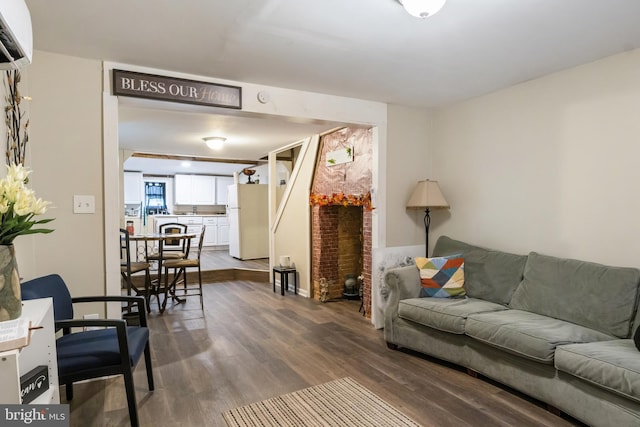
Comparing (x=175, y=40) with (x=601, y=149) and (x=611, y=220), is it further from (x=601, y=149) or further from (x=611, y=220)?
(x=611, y=220)

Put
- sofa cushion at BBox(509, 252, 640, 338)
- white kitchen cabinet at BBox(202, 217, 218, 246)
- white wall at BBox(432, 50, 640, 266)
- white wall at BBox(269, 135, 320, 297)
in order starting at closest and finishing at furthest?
1. sofa cushion at BBox(509, 252, 640, 338)
2. white wall at BBox(432, 50, 640, 266)
3. white wall at BBox(269, 135, 320, 297)
4. white kitchen cabinet at BBox(202, 217, 218, 246)

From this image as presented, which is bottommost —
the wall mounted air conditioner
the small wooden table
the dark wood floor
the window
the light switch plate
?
the dark wood floor

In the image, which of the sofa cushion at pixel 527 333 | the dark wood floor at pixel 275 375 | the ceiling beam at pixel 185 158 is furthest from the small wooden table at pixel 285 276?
the ceiling beam at pixel 185 158

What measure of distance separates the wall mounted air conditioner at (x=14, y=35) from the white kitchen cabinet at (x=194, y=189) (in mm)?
8823

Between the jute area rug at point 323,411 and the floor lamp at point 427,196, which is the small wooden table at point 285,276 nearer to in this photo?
the floor lamp at point 427,196

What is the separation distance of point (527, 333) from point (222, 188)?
942cm

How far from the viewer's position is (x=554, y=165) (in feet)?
10.3

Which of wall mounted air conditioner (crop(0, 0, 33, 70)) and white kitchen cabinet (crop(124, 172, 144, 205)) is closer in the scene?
wall mounted air conditioner (crop(0, 0, 33, 70))

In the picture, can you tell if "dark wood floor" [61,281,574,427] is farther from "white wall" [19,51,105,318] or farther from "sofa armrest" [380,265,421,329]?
"white wall" [19,51,105,318]

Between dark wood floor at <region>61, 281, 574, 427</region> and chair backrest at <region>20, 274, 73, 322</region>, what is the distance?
0.62m

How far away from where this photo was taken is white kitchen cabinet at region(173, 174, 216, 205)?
33.3 ft

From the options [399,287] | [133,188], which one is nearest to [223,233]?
[133,188]

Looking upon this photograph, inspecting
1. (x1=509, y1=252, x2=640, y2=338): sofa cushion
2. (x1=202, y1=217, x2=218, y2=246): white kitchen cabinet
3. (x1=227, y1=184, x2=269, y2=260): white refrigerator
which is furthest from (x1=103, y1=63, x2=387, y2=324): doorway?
(x1=202, y1=217, x2=218, y2=246): white kitchen cabinet

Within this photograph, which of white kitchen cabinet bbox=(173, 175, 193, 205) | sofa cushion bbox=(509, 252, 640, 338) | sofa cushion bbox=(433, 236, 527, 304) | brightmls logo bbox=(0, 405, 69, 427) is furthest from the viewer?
white kitchen cabinet bbox=(173, 175, 193, 205)
